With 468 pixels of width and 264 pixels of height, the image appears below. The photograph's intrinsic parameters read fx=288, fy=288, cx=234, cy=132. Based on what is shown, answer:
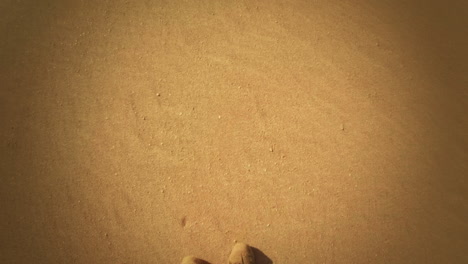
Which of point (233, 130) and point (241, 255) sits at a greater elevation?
point (233, 130)

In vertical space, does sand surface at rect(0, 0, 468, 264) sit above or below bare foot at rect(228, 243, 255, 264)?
Result: above

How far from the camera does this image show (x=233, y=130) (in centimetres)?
206

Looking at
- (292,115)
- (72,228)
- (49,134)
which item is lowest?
(72,228)

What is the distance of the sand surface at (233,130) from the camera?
2004mm

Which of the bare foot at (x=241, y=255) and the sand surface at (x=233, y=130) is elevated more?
the sand surface at (x=233, y=130)

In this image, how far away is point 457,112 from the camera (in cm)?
206

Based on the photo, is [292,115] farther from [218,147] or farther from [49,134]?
[49,134]

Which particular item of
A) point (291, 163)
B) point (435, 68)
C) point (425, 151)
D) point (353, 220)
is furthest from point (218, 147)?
point (435, 68)

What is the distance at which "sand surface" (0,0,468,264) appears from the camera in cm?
200

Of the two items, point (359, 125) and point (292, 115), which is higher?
point (359, 125)

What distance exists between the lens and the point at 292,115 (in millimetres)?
2074

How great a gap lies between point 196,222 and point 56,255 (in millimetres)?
987

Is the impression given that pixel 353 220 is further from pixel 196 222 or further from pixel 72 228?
pixel 72 228

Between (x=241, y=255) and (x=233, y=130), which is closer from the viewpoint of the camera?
(x=241, y=255)
